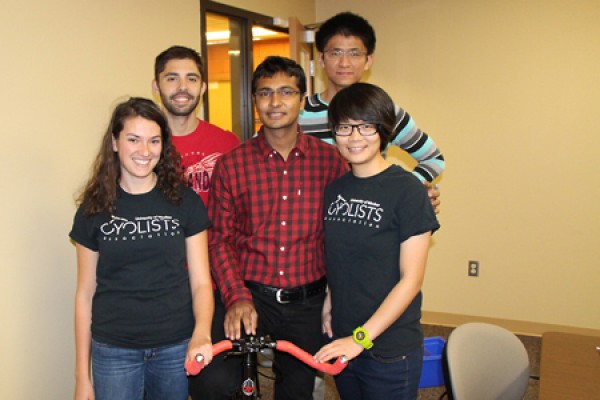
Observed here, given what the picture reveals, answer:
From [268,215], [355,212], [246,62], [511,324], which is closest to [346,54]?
[268,215]

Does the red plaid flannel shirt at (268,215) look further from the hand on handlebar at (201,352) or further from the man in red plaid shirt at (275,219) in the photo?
the hand on handlebar at (201,352)

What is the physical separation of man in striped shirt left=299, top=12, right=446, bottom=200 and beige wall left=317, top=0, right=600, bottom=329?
81.4 inches

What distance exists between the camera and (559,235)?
4.39 meters

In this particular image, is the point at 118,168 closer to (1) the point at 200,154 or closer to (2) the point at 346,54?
(1) the point at 200,154

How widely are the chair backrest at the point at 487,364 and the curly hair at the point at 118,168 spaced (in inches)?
41.6

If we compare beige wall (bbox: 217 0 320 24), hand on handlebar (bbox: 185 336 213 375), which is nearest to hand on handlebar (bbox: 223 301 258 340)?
hand on handlebar (bbox: 185 336 213 375)

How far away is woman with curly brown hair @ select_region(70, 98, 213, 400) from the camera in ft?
5.72

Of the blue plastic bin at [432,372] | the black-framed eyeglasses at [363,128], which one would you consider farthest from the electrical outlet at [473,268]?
the black-framed eyeglasses at [363,128]

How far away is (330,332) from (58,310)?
143cm

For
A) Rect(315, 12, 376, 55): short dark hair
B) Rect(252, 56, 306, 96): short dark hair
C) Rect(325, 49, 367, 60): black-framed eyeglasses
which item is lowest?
Rect(252, 56, 306, 96): short dark hair

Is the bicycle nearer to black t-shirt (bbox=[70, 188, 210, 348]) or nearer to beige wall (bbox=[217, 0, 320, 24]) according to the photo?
black t-shirt (bbox=[70, 188, 210, 348])

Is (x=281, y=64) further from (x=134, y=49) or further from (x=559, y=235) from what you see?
(x=559, y=235)

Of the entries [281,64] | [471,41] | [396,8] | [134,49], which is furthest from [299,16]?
[281,64]

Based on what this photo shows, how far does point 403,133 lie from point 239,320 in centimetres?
125
